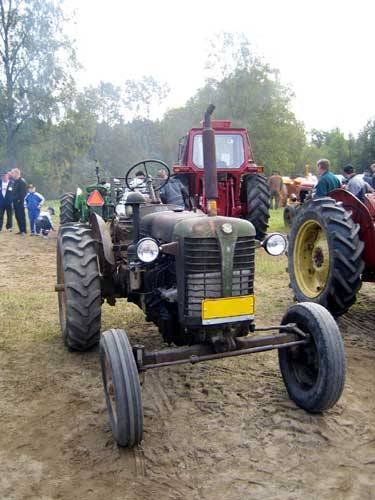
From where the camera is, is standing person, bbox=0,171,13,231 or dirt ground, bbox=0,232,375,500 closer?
dirt ground, bbox=0,232,375,500

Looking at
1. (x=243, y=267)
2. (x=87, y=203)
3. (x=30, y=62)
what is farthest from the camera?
(x=30, y=62)

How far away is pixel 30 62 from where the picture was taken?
83.8 feet

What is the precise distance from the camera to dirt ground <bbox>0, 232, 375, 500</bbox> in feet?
8.28

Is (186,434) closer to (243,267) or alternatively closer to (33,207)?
(243,267)

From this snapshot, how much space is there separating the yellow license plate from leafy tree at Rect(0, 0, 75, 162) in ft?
81.5

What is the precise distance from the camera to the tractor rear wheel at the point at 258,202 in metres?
9.07

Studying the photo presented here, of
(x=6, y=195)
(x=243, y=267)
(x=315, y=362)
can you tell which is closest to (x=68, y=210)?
(x=6, y=195)

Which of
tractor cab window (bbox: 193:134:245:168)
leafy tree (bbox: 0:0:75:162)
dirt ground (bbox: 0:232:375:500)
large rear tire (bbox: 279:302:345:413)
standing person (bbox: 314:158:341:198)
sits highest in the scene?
leafy tree (bbox: 0:0:75:162)

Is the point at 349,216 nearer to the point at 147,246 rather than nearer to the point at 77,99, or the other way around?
the point at 147,246

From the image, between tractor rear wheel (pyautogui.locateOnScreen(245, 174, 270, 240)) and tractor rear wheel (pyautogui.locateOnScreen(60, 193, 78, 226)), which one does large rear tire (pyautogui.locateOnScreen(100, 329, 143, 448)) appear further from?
tractor rear wheel (pyautogui.locateOnScreen(60, 193, 78, 226))

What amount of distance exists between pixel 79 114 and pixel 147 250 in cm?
2548

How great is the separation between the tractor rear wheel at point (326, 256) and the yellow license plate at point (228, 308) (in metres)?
1.75

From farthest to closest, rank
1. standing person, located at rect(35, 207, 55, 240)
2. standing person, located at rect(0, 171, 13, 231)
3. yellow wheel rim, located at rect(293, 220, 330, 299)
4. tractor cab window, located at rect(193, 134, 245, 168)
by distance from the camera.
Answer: standing person, located at rect(0, 171, 13, 231), standing person, located at rect(35, 207, 55, 240), tractor cab window, located at rect(193, 134, 245, 168), yellow wheel rim, located at rect(293, 220, 330, 299)

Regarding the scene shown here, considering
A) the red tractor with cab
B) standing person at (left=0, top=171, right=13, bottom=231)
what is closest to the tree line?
standing person at (left=0, top=171, right=13, bottom=231)
